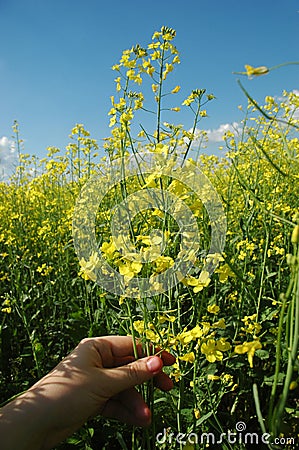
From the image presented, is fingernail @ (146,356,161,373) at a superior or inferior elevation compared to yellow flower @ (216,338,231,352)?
inferior

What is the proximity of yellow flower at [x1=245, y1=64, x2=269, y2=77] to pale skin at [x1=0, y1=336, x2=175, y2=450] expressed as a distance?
0.83 m

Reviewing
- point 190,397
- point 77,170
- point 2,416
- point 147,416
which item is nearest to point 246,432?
point 190,397

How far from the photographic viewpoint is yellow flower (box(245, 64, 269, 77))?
583mm

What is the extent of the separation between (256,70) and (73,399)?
0.90 metres

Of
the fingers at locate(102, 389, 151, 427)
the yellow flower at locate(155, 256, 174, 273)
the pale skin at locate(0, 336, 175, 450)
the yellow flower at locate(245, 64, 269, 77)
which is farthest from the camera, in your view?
the fingers at locate(102, 389, 151, 427)

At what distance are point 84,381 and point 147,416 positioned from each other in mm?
255

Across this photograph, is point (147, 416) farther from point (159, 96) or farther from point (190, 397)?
point (159, 96)

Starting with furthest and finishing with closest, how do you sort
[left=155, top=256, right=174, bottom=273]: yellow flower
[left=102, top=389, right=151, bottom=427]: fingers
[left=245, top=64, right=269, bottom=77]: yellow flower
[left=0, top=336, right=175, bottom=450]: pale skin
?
[left=102, top=389, right=151, bottom=427]: fingers → [left=155, top=256, right=174, bottom=273]: yellow flower → [left=0, top=336, right=175, bottom=450]: pale skin → [left=245, top=64, right=269, bottom=77]: yellow flower

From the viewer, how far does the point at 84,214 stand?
2.57m

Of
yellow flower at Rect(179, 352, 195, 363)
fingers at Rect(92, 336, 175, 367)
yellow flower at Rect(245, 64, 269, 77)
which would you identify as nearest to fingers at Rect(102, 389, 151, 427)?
fingers at Rect(92, 336, 175, 367)

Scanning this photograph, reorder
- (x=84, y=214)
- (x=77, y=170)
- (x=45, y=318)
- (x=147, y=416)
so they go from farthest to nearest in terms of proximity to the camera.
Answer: (x=77, y=170) < (x=45, y=318) < (x=84, y=214) < (x=147, y=416)

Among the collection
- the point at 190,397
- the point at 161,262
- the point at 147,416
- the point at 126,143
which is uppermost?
the point at 126,143

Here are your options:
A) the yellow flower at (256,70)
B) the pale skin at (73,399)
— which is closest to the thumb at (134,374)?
the pale skin at (73,399)

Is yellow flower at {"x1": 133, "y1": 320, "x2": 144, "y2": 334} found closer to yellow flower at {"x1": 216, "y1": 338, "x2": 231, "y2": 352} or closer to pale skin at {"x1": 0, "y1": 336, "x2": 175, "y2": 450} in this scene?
pale skin at {"x1": 0, "y1": 336, "x2": 175, "y2": 450}
